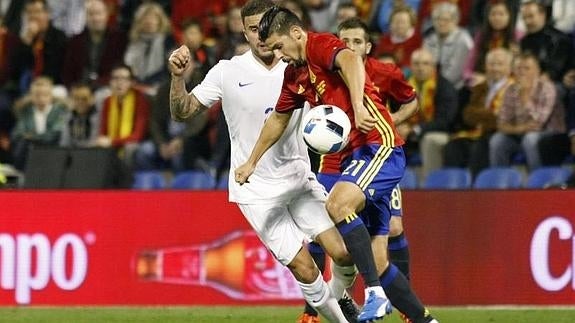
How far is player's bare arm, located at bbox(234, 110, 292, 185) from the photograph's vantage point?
969 cm

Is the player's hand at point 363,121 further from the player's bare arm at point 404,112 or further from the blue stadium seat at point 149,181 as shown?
the blue stadium seat at point 149,181

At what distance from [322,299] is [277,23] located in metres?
1.79

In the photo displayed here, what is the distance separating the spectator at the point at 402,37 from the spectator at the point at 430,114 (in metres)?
0.50

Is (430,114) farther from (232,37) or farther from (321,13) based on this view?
(232,37)

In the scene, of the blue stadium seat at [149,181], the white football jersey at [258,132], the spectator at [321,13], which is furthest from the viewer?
the spectator at [321,13]

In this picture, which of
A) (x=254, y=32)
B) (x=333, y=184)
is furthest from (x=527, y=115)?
(x=254, y=32)

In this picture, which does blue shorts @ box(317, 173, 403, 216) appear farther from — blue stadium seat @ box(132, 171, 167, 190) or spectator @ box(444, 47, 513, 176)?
blue stadium seat @ box(132, 171, 167, 190)

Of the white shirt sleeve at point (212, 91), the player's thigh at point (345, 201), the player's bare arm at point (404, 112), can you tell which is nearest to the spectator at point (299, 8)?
the player's bare arm at point (404, 112)

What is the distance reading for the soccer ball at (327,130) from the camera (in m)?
9.10

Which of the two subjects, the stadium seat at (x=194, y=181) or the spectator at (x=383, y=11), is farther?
the spectator at (x=383, y=11)

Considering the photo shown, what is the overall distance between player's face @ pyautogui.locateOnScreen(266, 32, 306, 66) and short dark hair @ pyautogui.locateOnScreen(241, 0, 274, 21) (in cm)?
69

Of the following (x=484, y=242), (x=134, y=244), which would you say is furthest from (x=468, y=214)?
(x=134, y=244)

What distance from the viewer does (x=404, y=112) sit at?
35.6 ft

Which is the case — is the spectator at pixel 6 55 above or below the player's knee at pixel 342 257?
above
